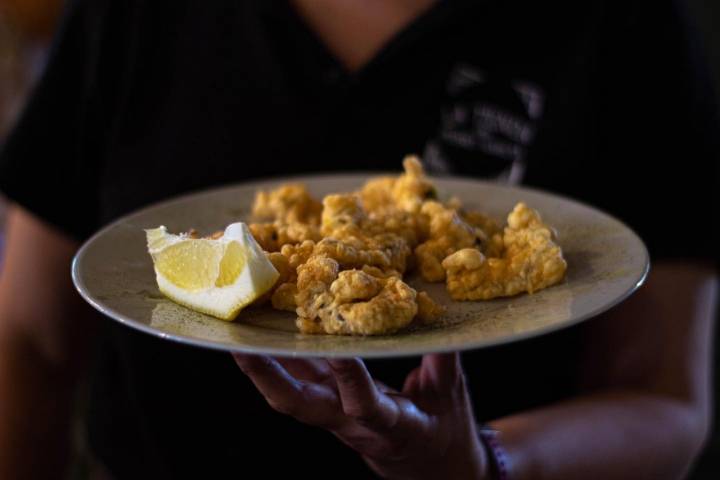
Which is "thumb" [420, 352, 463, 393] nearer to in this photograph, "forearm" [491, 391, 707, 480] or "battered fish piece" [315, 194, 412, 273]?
"battered fish piece" [315, 194, 412, 273]

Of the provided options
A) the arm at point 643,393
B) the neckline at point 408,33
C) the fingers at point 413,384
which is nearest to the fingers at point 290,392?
the fingers at point 413,384

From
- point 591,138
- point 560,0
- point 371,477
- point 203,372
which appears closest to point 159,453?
point 203,372

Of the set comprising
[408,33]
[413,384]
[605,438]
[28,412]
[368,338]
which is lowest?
[28,412]

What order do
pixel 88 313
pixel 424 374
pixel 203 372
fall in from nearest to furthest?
pixel 424 374, pixel 203 372, pixel 88 313

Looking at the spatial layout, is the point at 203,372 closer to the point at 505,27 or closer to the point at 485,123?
the point at 485,123

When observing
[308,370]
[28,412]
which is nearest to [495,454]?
[308,370]

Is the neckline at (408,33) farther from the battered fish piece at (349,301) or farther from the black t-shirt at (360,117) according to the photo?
the battered fish piece at (349,301)

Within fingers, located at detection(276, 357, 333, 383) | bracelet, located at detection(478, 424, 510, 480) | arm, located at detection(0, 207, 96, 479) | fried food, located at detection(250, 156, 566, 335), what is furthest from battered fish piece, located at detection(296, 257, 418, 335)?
arm, located at detection(0, 207, 96, 479)

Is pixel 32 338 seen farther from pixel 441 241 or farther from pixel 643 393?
pixel 643 393
